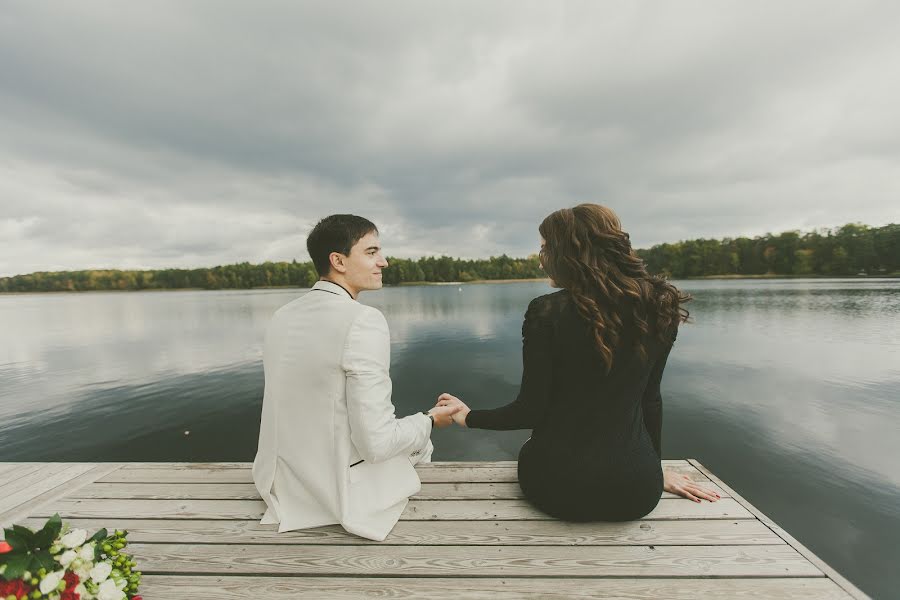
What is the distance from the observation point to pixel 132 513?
2879mm

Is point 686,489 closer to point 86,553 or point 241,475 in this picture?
point 86,553

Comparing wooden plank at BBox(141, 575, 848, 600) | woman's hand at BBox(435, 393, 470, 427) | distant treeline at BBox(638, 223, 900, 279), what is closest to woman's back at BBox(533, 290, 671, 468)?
woman's hand at BBox(435, 393, 470, 427)

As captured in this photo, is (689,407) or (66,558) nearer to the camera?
(66,558)

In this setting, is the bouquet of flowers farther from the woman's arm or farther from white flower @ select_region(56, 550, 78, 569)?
the woman's arm

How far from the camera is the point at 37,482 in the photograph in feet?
11.8

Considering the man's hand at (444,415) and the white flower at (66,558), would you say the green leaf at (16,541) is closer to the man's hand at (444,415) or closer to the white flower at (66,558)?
the white flower at (66,558)

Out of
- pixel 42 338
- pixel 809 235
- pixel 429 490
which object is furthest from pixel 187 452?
pixel 809 235

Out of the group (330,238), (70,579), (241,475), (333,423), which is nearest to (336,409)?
(333,423)

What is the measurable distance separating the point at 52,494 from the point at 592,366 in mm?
4638

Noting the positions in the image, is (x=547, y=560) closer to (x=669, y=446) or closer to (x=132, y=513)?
(x=132, y=513)

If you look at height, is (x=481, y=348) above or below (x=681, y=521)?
below

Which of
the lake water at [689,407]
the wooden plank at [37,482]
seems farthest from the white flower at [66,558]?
the lake water at [689,407]

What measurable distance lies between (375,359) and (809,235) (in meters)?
124

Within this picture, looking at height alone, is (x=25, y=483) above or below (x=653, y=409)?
below
